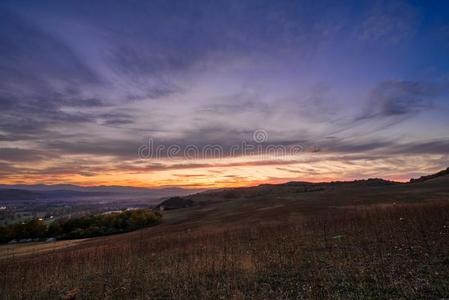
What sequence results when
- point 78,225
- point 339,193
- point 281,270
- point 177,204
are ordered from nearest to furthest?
point 281,270, point 78,225, point 339,193, point 177,204

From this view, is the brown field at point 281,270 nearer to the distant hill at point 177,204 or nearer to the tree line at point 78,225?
the tree line at point 78,225

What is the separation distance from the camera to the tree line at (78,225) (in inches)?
2525

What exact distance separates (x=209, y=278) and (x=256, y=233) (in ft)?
37.6

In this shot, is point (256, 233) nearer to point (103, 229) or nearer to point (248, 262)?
point (248, 262)

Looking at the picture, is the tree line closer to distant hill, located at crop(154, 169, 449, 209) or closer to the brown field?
distant hill, located at crop(154, 169, 449, 209)

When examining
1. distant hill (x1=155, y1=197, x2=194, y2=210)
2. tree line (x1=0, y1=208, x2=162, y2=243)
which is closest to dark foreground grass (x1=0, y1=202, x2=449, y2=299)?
tree line (x1=0, y1=208, x2=162, y2=243)

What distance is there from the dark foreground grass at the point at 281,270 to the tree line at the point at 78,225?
47281 mm

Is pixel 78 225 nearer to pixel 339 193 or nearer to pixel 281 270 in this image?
pixel 339 193

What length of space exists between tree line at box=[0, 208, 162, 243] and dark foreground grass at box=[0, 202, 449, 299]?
47281 millimetres

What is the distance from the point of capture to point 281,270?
1219 cm

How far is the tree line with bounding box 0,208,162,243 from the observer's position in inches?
2525

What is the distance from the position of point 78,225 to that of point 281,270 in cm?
6499

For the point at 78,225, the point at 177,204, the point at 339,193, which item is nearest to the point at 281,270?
the point at 339,193

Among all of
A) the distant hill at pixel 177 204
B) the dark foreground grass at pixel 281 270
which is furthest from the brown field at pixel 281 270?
the distant hill at pixel 177 204
